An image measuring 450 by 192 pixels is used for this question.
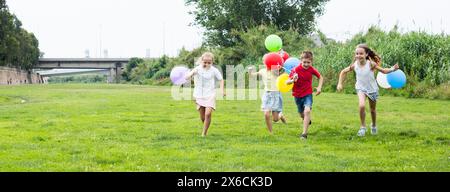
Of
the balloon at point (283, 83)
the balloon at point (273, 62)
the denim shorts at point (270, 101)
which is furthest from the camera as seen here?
the balloon at point (273, 62)

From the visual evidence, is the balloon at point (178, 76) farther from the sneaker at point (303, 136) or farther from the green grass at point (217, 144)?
the sneaker at point (303, 136)

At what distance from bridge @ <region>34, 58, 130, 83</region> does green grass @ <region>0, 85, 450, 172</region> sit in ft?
307

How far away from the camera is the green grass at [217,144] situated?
7242mm

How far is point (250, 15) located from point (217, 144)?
5188 cm

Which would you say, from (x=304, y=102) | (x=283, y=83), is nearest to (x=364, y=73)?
(x=304, y=102)

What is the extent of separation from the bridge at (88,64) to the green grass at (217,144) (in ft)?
307

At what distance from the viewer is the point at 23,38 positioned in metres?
87.9

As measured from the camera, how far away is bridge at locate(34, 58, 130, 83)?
10719cm

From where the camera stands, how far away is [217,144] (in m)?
9.24

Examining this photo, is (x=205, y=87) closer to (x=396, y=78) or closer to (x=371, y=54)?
(x=371, y=54)

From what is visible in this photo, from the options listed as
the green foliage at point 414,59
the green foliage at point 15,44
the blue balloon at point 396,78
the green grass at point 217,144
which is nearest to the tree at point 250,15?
the green foliage at point 15,44
